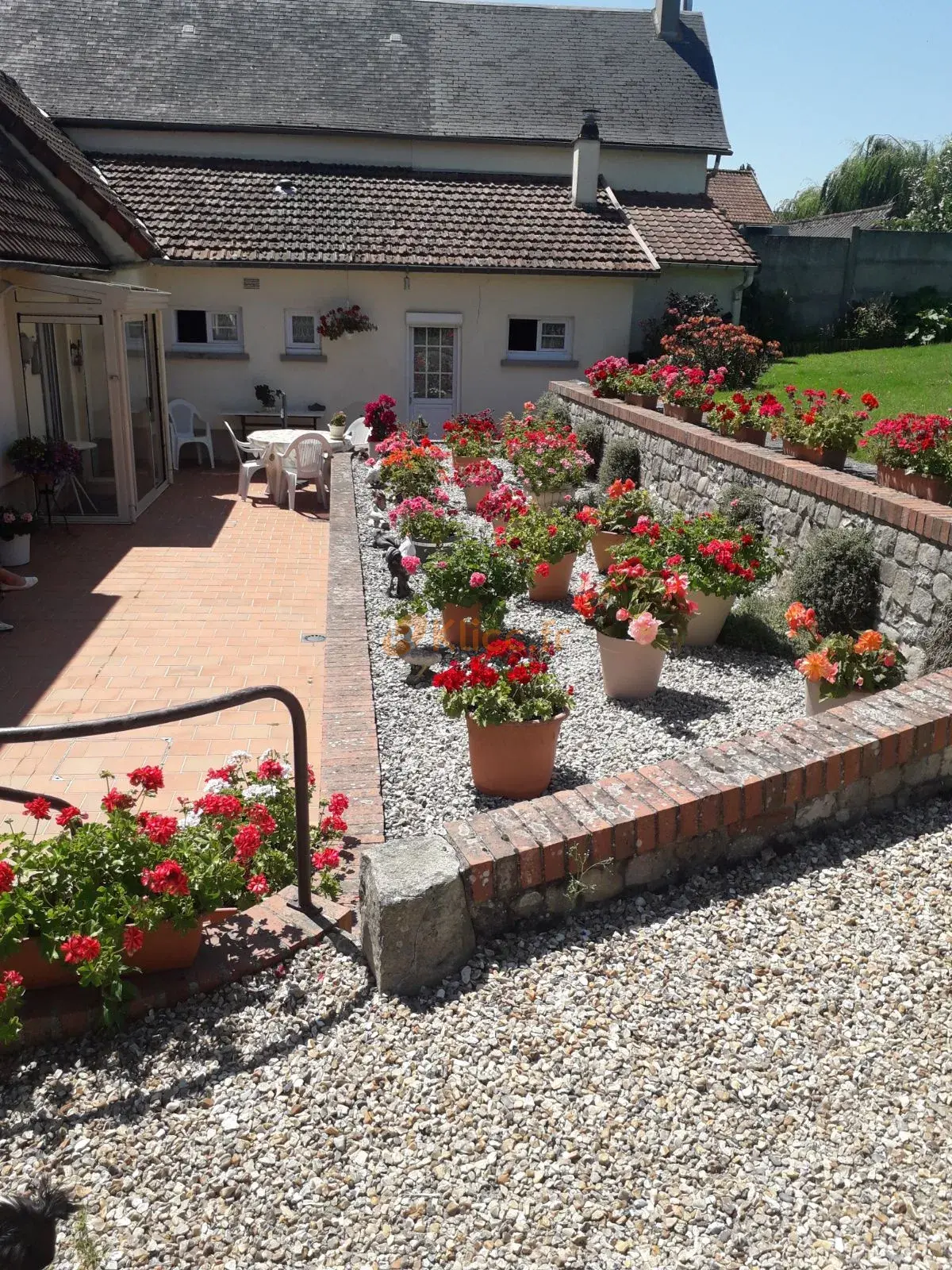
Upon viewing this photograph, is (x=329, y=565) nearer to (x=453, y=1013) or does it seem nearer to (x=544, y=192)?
(x=453, y=1013)

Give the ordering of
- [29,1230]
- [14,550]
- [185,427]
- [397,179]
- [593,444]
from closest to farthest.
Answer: [29,1230], [14,550], [593,444], [185,427], [397,179]

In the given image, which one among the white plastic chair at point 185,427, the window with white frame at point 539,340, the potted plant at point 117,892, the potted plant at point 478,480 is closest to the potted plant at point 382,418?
the potted plant at point 478,480

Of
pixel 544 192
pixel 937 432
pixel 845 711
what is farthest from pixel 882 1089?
pixel 544 192

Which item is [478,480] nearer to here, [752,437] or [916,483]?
[752,437]

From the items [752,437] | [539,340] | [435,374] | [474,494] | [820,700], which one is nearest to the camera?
[820,700]

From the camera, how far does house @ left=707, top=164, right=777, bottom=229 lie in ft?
104

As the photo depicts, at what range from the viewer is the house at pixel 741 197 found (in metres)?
31.8

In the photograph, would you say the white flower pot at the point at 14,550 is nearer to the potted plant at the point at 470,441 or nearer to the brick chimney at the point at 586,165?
the potted plant at the point at 470,441

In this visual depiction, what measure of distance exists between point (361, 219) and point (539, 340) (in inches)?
141

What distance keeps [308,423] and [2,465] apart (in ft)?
23.0

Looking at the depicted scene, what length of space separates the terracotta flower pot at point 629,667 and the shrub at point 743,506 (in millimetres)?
2570

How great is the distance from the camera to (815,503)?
7410 mm

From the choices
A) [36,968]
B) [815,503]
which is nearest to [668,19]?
[815,503]

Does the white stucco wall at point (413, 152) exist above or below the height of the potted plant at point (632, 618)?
above
